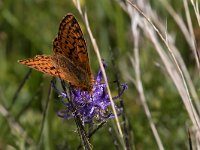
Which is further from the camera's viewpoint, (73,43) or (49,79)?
(49,79)

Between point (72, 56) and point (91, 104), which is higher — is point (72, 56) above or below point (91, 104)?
above

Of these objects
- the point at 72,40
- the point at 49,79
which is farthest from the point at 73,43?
the point at 49,79

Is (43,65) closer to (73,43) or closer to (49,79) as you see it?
(73,43)

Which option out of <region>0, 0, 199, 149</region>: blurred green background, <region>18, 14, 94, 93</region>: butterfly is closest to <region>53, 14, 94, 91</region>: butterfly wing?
<region>18, 14, 94, 93</region>: butterfly

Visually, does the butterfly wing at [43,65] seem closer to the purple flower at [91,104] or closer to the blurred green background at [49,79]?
the purple flower at [91,104]

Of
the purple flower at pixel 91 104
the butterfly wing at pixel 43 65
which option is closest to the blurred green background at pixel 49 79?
the purple flower at pixel 91 104

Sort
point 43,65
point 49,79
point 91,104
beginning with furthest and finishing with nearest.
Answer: point 49,79, point 91,104, point 43,65

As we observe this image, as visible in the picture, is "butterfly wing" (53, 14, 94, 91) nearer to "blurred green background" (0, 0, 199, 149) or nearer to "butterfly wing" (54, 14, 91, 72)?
"butterfly wing" (54, 14, 91, 72)
